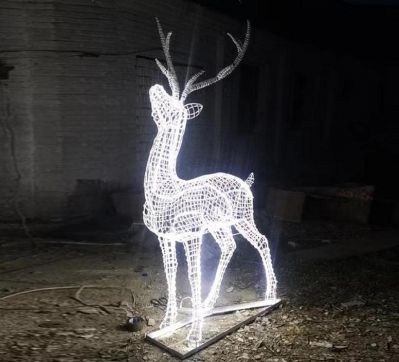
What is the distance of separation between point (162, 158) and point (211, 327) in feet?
5.46

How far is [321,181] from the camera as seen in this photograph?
13086mm

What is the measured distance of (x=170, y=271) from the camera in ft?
13.6

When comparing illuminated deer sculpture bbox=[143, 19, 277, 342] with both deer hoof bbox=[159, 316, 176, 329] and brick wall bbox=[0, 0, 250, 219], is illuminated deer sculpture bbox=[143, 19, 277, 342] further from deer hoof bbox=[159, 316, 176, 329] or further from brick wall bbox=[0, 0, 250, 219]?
brick wall bbox=[0, 0, 250, 219]

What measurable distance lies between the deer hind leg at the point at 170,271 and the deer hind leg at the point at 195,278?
0.47ft

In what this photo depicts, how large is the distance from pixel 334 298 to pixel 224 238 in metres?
1.75

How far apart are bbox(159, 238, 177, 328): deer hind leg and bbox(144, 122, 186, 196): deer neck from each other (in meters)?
0.49

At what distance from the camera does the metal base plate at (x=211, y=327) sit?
3.96m

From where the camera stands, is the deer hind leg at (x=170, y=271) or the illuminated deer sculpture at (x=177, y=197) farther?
the deer hind leg at (x=170, y=271)

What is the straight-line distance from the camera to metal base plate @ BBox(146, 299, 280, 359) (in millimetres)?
3959

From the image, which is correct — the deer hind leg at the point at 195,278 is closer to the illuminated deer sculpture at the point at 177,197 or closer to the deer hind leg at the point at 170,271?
the illuminated deer sculpture at the point at 177,197

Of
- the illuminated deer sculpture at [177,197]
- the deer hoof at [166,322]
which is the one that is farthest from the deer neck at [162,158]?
the deer hoof at [166,322]

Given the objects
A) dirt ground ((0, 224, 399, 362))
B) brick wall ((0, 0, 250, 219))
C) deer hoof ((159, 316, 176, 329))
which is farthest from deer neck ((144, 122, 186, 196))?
brick wall ((0, 0, 250, 219))

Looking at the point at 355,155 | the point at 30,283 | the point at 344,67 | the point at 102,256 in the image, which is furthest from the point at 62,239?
the point at 344,67

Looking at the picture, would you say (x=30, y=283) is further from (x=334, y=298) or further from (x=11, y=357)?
(x=334, y=298)
